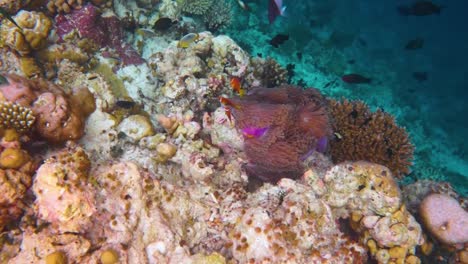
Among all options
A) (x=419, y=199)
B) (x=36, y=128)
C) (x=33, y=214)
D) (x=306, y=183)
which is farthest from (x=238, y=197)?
(x=419, y=199)

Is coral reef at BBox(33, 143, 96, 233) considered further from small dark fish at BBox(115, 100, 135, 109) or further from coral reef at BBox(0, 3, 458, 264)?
small dark fish at BBox(115, 100, 135, 109)

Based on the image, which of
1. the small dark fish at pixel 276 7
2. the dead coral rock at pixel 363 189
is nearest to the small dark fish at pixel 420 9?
the small dark fish at pixel 276 7

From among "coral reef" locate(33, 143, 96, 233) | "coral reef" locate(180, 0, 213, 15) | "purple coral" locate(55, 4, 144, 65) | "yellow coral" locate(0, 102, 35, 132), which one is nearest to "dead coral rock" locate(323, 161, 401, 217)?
"coral reef" locate(33, 143, 96, 233)

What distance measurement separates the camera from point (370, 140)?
5129mm

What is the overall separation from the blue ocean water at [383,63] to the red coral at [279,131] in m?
4.95

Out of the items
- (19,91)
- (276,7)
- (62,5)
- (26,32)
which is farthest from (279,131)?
(62,5)

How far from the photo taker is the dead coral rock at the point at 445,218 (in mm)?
4250

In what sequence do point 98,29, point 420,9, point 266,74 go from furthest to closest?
point 420,9, point 98,29, point 266,74

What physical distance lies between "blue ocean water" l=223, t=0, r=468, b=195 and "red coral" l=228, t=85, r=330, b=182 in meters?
4.95

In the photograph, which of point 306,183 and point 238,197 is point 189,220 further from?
point 306,183

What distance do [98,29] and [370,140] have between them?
587cm

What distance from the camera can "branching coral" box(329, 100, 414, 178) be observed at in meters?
5.13

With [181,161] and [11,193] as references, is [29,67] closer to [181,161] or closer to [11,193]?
[11,193]

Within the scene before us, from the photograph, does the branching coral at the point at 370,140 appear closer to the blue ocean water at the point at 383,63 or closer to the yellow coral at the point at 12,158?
the blue ocean water at the point at 383,63
